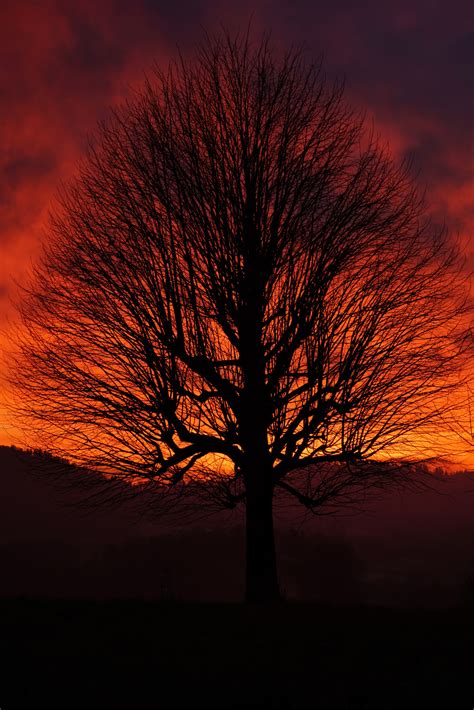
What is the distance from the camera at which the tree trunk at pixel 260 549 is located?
13.3 m

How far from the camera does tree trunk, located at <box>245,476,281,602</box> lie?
13258mm

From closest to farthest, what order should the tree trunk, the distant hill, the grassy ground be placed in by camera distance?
1. the grassy ground
2. the tree trunk
3. the distant hill

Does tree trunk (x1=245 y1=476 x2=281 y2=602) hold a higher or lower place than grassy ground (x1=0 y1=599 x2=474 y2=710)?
higher

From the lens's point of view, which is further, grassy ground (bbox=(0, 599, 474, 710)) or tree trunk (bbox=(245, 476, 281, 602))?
tree trunk (bbox=(245, 476, 281, 602))

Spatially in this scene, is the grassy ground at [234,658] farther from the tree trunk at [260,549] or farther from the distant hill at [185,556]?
the distant hill at [185,556]

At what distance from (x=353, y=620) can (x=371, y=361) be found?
5.47 m

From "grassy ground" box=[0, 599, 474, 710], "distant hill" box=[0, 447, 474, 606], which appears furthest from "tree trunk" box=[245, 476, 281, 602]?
"distant hill" box=[0, 447, 474, 606]

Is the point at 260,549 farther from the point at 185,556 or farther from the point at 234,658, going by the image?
the point at 185,556

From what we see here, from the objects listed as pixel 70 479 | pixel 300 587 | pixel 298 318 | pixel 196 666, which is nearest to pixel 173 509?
pixel 70 479

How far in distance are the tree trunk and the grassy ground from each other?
168cm

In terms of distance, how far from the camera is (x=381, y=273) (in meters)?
14.6

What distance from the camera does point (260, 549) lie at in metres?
13.4

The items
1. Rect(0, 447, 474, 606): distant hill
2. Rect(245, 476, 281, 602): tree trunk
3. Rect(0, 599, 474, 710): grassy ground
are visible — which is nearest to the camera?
Rect(0, 599, 474, 710): grassy ground

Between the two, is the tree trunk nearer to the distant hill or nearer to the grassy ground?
the grassy ground
